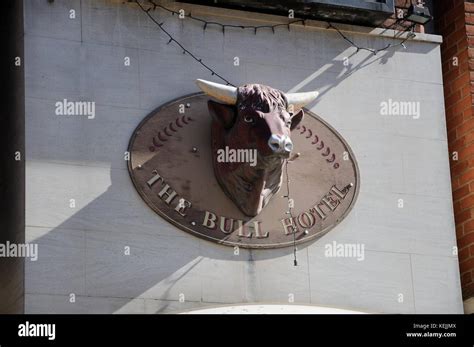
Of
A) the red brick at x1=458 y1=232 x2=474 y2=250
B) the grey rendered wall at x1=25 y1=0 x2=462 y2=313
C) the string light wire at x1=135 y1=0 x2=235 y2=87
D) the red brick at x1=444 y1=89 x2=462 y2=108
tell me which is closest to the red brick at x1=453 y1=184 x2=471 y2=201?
the red brick at x1=458 y1=232 x2=474 y2=250

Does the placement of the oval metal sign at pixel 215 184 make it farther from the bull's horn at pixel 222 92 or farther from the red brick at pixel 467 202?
the red brick at pixel 467 202

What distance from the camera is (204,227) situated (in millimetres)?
21375

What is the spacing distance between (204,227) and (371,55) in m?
3.93

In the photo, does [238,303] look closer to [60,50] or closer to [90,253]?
[90,253]

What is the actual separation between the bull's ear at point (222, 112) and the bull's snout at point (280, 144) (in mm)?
922

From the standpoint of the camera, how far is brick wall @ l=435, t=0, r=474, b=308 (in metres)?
23.6

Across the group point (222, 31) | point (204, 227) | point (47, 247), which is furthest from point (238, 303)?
point (222, 31)

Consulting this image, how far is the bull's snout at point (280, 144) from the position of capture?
20.7m

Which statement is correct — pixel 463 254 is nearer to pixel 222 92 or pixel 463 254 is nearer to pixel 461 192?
pixel 461 192

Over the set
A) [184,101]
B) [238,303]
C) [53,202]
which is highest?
[184,101]

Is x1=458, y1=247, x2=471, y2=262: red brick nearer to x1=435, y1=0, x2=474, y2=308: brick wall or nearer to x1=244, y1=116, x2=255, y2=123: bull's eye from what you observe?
x1=435, y1=0, x2=474, y2=308: brick wall

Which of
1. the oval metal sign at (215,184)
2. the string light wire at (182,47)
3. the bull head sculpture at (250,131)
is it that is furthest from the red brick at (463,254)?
the string light wire at (182,47)

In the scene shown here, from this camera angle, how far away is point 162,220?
21219mm

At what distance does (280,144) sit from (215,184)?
4.50ft
